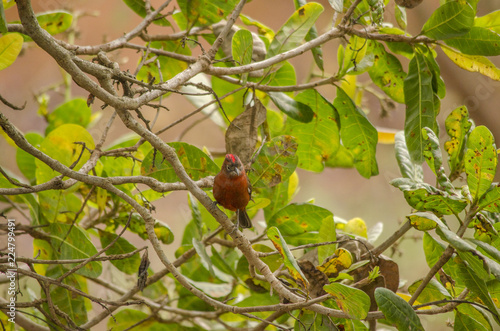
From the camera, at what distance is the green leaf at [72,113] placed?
2.38 metres

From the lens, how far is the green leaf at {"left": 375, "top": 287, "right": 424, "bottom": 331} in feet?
4.17

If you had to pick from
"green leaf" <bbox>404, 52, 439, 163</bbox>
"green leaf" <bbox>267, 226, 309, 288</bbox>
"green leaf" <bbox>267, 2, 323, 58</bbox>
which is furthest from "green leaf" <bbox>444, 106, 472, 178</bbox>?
"green leaf" <bbox>267, 226, 309, 288</bbox>

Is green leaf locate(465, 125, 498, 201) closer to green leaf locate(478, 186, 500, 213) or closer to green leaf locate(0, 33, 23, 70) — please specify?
green leaf locate(478, 186, 500, 213)

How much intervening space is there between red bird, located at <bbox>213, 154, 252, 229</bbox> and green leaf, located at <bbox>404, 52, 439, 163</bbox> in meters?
0.57

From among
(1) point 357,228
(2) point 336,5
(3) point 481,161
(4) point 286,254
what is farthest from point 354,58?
(4) point 286,254

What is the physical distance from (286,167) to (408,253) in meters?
3.00

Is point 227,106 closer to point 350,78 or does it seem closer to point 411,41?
point 350,78

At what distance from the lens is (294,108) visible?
179cm

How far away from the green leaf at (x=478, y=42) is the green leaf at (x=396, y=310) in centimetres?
89

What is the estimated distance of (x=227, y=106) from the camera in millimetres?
2174

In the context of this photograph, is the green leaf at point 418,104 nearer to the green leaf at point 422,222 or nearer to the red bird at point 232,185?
the green leaf at point 422,222

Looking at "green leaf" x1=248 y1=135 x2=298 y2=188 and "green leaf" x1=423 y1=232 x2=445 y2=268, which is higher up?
"green leaf" x1=248 y1=135 x2=298 y2=188

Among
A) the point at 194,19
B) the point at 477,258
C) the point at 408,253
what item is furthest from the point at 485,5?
the point at 477,258

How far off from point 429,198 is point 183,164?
0.80 m
